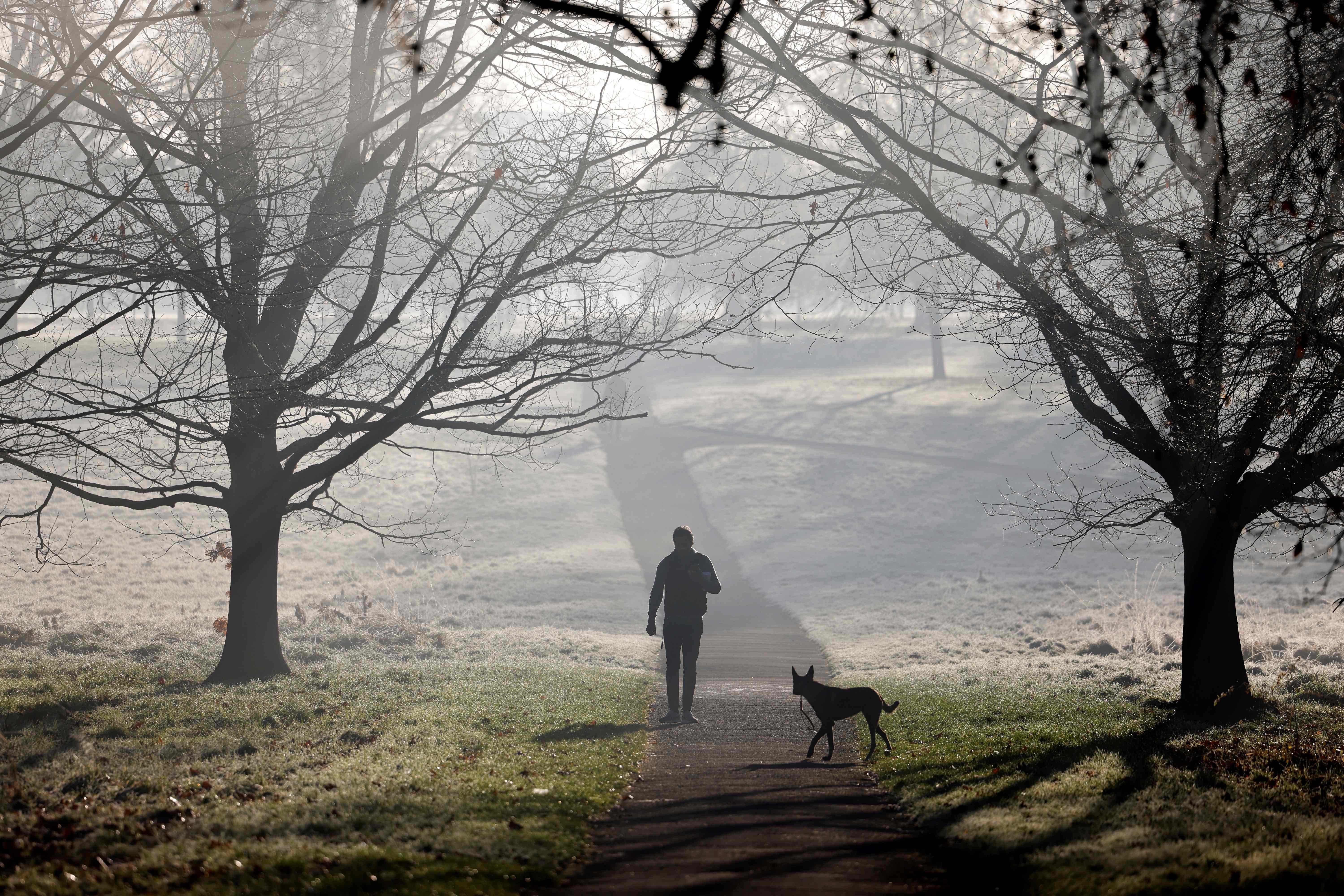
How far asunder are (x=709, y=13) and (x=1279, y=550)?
1340 inches

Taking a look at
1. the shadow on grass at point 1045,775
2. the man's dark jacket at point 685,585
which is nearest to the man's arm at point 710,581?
the man's dark jacket at point 685,585

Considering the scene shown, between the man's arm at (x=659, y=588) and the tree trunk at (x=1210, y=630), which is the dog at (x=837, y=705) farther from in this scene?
the tree trunk at (x=1210, y=630)

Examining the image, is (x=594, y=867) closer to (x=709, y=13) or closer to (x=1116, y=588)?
(x=709, y=13)

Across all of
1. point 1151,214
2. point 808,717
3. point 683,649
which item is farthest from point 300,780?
point 1151,214

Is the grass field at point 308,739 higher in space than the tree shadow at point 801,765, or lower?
higher

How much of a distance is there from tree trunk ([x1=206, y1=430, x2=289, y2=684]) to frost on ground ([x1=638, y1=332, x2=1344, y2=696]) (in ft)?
30.1

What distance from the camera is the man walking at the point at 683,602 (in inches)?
429

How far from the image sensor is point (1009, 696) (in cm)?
1270

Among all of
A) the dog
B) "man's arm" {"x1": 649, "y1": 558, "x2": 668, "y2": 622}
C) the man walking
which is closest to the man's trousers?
the man walking

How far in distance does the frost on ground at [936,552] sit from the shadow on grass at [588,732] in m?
6.11

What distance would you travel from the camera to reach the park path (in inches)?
216

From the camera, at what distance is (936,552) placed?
34938 mm

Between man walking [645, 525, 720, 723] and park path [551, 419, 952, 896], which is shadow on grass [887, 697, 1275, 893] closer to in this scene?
park path [551, 419, 952, 896]

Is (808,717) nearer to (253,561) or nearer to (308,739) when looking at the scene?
(308,739)
